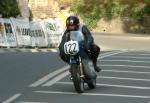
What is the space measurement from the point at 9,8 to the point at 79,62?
24389 mm

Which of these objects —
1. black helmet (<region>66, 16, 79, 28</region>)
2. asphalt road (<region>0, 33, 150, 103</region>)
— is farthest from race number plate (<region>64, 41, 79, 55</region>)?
asphalt road (<region>0, 33, 150, 103</region>)

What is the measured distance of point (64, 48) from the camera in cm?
1369

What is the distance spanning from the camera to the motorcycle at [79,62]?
13.5m

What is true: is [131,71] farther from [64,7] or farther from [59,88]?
[64,7]

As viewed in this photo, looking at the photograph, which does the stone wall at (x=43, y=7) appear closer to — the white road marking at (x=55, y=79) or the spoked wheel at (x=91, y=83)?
the white road marking at (x=55, y=79)

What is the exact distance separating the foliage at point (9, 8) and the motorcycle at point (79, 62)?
23403 mm

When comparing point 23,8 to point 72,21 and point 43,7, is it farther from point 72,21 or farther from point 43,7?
point 72,21

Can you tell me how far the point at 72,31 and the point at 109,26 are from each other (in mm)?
35522

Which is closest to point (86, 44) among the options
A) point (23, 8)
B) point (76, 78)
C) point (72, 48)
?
point (72, 48)

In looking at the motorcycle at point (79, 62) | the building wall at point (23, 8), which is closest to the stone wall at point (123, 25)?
the building wall at point (23, 8)

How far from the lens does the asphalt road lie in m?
12.9

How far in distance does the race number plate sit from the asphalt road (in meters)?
0.88

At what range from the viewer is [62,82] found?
15.6 metres

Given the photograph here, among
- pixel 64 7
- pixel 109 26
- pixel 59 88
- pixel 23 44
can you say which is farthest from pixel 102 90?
pixel 64 7
